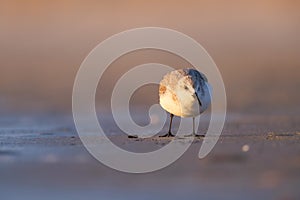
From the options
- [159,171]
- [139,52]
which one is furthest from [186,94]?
[139,52]

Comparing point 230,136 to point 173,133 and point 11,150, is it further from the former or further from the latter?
point 11,150

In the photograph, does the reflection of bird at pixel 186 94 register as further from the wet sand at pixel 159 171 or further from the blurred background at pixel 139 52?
the blurred background at pixel 139 52

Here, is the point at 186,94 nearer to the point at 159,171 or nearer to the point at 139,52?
the point at 159,171

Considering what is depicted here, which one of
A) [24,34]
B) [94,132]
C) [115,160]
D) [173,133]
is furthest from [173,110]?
[24,34]

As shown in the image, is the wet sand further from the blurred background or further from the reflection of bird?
Result: the blurred background

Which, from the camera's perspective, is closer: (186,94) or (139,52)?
(186,94)
